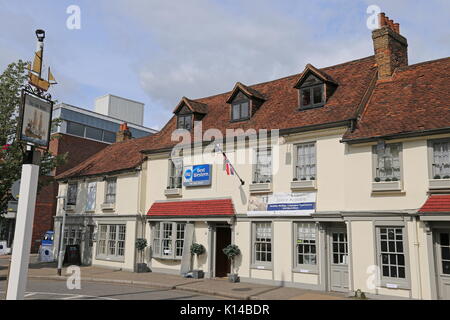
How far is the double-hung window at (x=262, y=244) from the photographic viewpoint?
57.2 ft

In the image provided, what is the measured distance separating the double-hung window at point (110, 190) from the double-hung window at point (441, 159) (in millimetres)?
17132

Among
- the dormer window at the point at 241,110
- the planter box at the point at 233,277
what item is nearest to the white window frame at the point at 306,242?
the planter box at the point at 233,277

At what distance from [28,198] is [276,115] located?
11.9 m

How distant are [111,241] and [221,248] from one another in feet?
24.6

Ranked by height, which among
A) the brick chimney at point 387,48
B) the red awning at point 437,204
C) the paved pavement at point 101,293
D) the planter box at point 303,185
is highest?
the brick chimney at point 387,48

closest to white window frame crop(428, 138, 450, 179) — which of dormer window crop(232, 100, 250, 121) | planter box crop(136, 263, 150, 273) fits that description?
dormer window crop(232, 100, 250, 121)

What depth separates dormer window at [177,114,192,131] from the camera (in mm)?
22438

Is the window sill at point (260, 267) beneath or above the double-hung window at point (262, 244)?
beneath

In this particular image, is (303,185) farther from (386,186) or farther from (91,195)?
(91,195)

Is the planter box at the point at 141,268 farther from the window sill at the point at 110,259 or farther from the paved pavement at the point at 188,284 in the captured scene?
the window sill at the point at 110,259

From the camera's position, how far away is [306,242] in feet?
53.7

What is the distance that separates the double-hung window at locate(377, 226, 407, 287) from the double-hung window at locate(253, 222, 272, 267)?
4685 mm

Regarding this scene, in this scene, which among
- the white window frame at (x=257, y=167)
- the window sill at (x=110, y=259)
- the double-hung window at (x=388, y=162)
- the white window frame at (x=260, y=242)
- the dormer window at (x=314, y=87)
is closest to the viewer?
the double-hung window at (x=388, y=162)

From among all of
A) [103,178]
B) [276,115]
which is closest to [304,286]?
[276,115]
